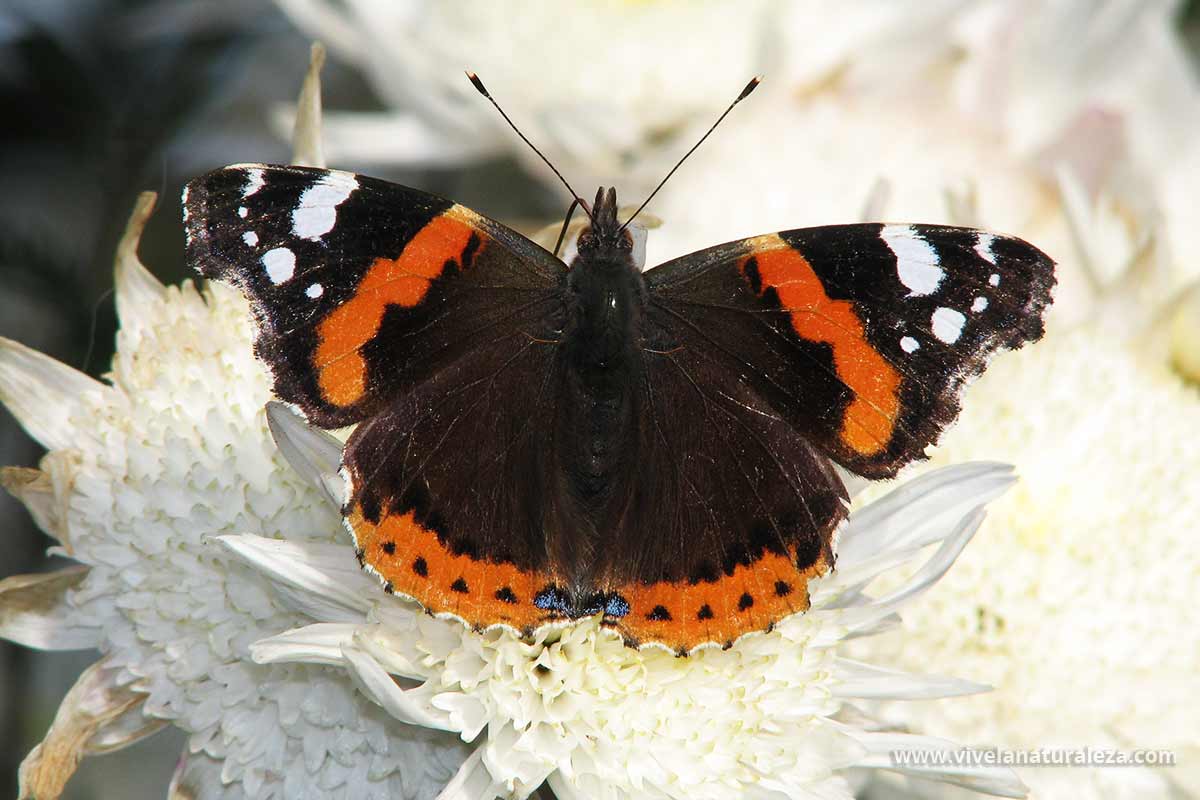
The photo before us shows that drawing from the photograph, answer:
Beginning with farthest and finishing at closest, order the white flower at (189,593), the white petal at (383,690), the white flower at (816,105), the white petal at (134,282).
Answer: the white flower at (816,105) → the white petal at (134,282) → the white flower at (189,593) → the white petal at (383,690)

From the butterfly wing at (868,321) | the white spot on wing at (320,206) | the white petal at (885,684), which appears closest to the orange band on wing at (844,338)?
the butterfly wing at (868,321)

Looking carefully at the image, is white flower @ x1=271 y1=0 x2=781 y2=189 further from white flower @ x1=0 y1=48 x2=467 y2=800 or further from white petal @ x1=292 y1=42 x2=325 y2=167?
white flower @ x1=0 y1=48 x2=467 y2=800

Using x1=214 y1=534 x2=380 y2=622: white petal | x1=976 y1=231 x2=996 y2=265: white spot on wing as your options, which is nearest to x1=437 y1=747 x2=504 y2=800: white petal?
x1=214 y1=534 x2=380 y2=622: white petal

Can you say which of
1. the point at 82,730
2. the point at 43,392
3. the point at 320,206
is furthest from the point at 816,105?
the point at 82,730

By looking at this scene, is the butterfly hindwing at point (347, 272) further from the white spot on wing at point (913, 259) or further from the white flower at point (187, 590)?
the white spot on wing at point (913, 259)

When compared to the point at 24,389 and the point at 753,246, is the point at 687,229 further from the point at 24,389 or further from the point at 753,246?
the point at 24,389

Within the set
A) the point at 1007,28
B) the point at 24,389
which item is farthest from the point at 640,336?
the point at 1007,28
